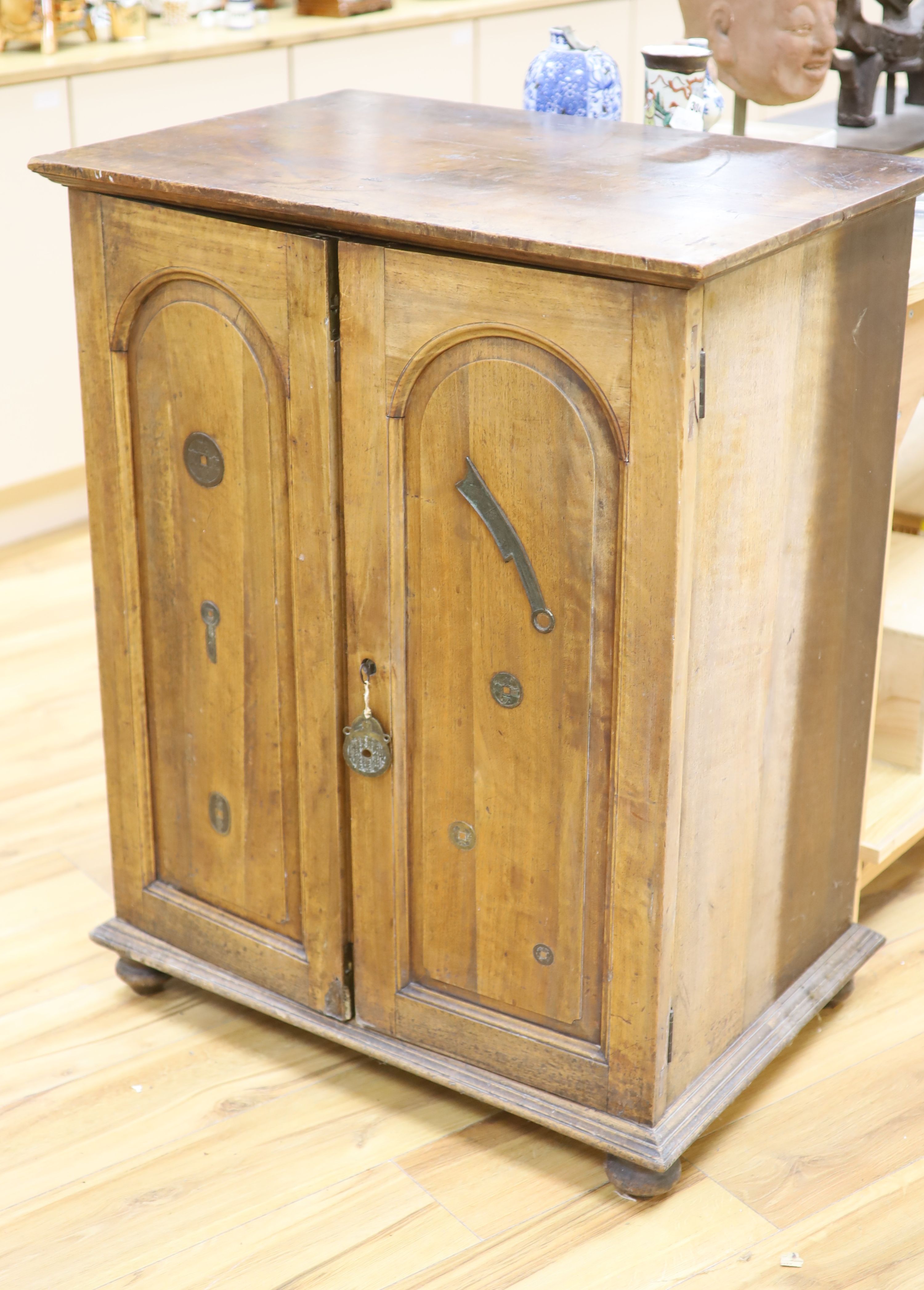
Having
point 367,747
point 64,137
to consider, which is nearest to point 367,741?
point 367,747

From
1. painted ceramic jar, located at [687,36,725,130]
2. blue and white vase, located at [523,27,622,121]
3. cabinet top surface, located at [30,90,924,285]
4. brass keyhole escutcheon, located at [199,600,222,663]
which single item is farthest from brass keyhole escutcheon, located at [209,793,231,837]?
painted ceramic jar, located at [687,36,725,130]

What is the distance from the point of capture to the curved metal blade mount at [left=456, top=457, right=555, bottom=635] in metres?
1.49

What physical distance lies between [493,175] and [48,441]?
2012 mm

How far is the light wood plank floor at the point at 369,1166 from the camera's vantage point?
62.4 inches

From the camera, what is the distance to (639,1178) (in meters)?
1.64

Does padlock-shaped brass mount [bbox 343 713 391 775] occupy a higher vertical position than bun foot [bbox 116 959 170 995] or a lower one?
higher

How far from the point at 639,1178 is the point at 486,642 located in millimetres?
597

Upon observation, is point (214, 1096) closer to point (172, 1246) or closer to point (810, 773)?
point (172, 1246)

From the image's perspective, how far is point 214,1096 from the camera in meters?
1.82

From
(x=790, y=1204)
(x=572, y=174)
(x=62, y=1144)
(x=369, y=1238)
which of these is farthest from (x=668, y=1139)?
(x=572, y=174)

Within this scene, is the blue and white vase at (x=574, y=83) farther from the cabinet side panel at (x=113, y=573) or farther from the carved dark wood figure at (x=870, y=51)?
the cabinet side panel at (x=113, y=573)

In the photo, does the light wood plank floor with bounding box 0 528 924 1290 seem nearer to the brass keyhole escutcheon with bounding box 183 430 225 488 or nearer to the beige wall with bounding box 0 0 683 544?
the brass keyhole escutcheon with bounding box 183 430 225 488

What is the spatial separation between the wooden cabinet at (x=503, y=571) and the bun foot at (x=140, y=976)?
0.08 m

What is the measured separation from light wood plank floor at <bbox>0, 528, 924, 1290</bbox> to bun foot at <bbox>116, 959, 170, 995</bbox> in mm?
21
